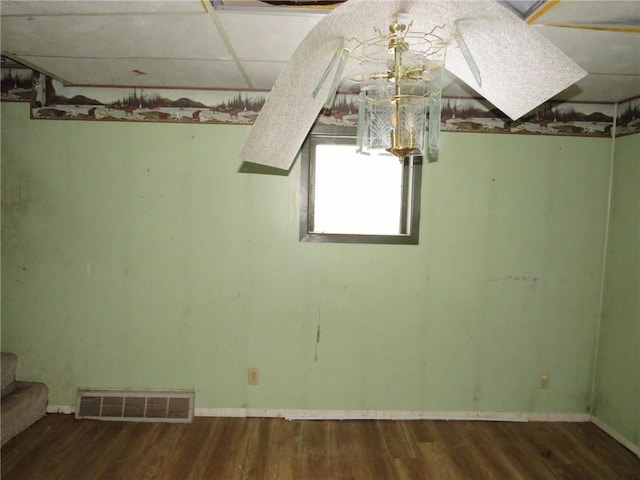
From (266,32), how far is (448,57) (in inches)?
32.4

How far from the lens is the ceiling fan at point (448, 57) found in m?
0.98

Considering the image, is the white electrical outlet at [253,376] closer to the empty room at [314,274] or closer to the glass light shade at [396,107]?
the empty room at [314,274]

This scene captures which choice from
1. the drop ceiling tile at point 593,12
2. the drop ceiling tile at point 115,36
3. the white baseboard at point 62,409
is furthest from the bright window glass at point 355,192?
the white baseboard at point 62,409

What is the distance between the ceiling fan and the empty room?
1148mm

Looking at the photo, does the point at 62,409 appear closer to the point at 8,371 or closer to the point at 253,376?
the point at 8,371

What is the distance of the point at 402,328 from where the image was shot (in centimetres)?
255

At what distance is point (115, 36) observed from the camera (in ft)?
5.47

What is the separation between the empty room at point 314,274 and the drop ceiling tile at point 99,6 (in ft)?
2.70

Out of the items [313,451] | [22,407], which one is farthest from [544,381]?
[22,407]

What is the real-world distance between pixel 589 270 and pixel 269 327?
2329mm

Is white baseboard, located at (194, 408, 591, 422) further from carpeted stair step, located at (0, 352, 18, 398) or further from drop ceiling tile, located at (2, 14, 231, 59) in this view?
drop ceiling tile, located at (2, 14, 231, 59)

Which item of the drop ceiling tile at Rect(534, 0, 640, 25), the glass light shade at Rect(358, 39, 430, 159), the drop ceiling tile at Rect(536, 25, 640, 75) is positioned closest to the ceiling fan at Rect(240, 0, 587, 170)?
the glass light shade at Rect(358, 39, 430, 159)

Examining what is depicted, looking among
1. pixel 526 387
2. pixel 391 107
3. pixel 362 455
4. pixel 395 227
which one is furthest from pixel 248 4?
pixel 526 387

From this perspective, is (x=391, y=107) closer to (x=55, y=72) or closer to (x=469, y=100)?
(x=469, y=100)
